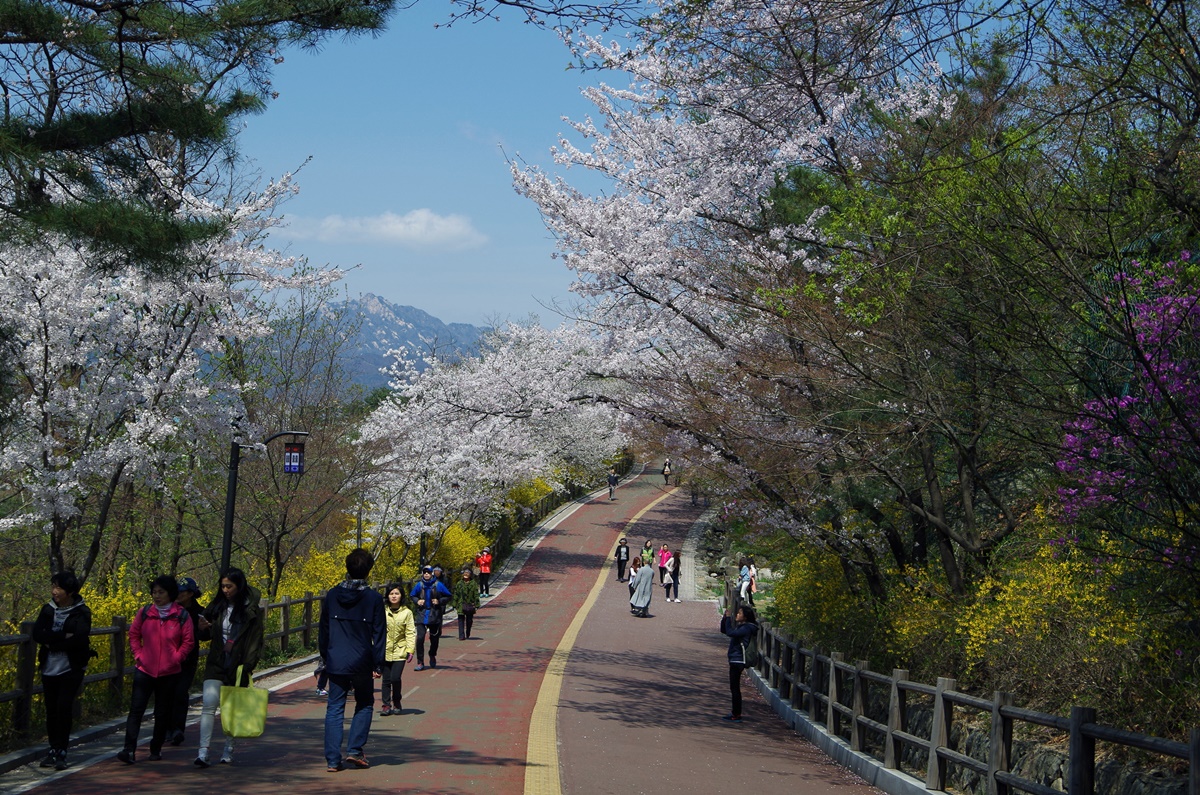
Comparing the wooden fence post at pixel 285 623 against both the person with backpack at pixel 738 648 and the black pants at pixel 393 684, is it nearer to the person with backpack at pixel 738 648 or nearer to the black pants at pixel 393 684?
the black pants at pixel 393 684

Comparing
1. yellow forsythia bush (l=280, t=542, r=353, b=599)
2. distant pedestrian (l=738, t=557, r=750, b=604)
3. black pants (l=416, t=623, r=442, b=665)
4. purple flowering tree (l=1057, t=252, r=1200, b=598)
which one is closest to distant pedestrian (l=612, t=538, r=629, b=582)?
distant pedestrian (l=738, t=557, r=750, b=604)

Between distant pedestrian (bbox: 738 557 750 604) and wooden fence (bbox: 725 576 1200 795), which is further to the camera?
distant pedestrian (bbox: 738 557 750 604)

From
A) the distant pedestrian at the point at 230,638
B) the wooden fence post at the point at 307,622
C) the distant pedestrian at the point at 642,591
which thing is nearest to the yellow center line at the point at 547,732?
the distant pedestrian at the point at 230,638

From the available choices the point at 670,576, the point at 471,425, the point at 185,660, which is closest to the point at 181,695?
the point at 185,660

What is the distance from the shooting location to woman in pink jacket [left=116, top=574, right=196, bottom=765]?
9477mm

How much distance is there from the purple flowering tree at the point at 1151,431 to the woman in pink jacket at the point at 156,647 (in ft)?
23.3

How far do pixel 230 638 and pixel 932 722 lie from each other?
20.5 feet

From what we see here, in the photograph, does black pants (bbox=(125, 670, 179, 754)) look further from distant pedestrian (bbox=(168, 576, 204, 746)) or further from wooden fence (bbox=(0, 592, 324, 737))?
wooden fence (bbox=(0, 592, 324, 737))

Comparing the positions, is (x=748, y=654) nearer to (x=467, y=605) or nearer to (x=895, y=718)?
(x=895, y=718)

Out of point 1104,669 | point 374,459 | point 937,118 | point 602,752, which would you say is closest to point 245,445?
point 374,459

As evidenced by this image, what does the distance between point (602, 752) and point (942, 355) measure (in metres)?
5.26

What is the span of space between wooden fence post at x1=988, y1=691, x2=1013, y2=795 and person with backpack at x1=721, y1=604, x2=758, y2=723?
6.91 meters

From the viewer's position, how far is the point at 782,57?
1336cm

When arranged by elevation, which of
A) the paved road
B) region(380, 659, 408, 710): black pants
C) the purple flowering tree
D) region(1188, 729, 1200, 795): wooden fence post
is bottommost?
the paved road
